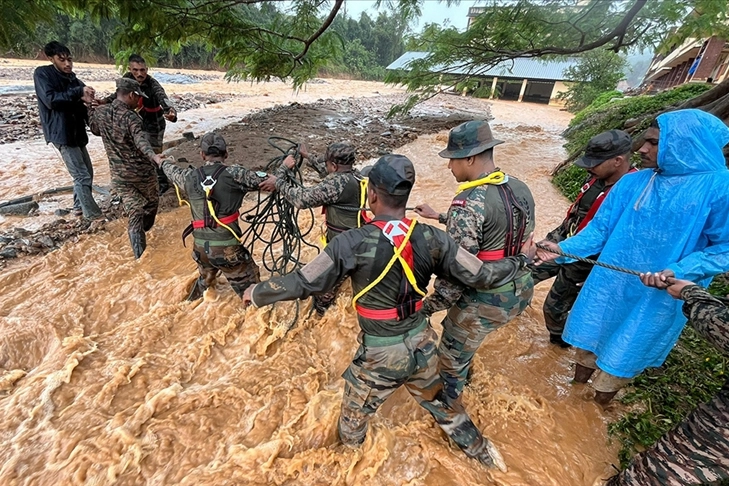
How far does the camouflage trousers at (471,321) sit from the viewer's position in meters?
2.38

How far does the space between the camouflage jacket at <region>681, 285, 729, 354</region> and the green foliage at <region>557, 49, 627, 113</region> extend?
21.2 meters

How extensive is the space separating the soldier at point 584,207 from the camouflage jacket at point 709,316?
1.22 meters

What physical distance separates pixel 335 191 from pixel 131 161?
2.97 m

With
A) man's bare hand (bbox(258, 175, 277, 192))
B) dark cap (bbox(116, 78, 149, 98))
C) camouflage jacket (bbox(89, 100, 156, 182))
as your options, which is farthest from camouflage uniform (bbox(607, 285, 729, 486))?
dark cap (bbox(116, 78, 149, 98))

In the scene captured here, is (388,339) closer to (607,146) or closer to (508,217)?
(508,217)

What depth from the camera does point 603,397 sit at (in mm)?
2791

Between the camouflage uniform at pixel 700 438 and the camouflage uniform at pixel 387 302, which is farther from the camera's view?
the camouflage uniform at pixel 387 302

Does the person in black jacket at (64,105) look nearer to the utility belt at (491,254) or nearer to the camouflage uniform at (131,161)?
the camouflage uniform at (131,161)

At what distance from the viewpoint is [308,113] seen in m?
13.9

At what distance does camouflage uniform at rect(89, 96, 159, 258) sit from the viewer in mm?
4176

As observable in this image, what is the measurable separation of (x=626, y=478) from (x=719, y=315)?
1.11m

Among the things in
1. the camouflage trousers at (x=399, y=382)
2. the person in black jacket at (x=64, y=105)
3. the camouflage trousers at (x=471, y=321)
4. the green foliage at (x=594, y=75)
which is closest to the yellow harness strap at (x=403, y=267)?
the camouflage trousers at (x=399, y=382)

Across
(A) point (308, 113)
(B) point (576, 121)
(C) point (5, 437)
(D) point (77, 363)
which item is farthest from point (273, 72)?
(B) point (576, 121)

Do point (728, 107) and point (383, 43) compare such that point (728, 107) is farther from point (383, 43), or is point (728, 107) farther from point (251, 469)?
point (383, 43)
